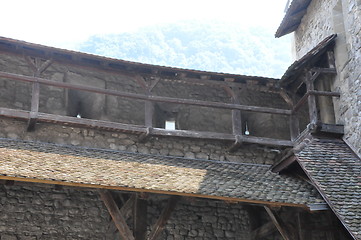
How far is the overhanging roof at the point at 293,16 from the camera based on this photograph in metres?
13.7

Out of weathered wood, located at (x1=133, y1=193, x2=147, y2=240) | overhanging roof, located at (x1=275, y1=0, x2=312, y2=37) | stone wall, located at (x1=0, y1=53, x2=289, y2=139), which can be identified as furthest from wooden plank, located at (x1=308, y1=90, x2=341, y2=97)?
weathered wood, located at (x1=133, y1=193, x2=147, y2=240)

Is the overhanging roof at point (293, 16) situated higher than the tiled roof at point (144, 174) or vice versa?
the overhanging roof at point (293, 16)

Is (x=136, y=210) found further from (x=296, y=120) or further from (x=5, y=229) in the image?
(x=296, y=120)

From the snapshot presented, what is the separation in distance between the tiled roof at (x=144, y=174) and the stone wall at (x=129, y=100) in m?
1.33

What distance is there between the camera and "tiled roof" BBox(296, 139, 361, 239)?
859cm

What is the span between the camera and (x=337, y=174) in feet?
32.4

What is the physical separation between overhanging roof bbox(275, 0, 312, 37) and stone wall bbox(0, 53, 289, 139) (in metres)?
2.24

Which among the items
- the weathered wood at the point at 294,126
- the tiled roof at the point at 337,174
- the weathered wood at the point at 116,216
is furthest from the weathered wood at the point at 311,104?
the weathered wood at the point at 116,216

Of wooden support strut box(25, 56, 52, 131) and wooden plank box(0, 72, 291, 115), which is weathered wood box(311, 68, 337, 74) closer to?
wooden plank box(0, 72, 291, 115)

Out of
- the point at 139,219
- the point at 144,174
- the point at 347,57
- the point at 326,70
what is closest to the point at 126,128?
the point at 144,174

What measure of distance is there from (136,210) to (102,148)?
2.39 m

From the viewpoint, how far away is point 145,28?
250 feet

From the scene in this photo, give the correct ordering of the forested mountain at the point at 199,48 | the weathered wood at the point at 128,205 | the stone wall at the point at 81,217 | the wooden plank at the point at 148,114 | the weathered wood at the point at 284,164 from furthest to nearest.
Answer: the forested mountain at the point at 199,48 → the wooden plank at the point at 148,114 → the weathered wood at the point at 284,164 → the stone wall at the point at 81,217 → the weathered wood at the point at 128,205

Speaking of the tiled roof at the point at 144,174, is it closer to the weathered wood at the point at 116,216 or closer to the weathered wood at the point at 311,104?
the weathered wood at the point at 116,216
